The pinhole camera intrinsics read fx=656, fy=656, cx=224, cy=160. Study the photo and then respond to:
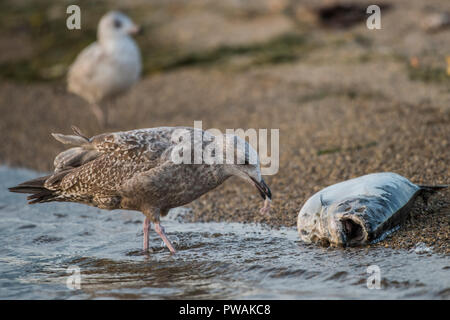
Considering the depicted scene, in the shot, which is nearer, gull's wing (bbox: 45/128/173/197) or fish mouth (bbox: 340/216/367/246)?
fish mouth (bbox: 340/216/367/246)

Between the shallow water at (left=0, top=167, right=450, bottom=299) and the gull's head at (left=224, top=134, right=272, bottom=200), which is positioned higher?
the gull's head at (left=224, top=134, right=272, bottom=200)

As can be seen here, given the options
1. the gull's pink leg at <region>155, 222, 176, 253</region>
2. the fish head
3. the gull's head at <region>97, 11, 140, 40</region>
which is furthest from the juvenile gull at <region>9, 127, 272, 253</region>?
the gull's head at <region>97, 11, 140, 40</region>

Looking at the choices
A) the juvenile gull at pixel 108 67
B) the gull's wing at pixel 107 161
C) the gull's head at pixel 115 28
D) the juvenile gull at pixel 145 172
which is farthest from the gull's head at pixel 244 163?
the gull's head at pixel 115 28

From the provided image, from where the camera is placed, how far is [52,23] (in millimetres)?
18734

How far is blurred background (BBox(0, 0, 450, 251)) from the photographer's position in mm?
8188

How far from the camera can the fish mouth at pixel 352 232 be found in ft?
19.6

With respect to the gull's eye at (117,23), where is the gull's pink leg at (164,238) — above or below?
below

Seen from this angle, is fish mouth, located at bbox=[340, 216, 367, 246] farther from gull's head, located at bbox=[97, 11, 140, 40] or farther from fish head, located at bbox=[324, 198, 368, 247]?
gull's head, located at bbox=[97, 11, 140, 40]

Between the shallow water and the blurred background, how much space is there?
22.1 inches

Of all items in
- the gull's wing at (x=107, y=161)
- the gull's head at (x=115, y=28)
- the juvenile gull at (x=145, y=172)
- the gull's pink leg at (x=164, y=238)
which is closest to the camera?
the juvenile gull at (x=145, y=172)

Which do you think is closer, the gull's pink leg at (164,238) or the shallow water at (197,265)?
the shallow water at (197,265)

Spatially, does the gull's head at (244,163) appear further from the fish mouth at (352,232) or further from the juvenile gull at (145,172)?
the fish mouth at (352,232)

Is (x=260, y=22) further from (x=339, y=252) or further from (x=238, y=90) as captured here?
(x=339, y=252)

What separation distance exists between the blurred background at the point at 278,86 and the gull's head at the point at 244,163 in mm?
1107
